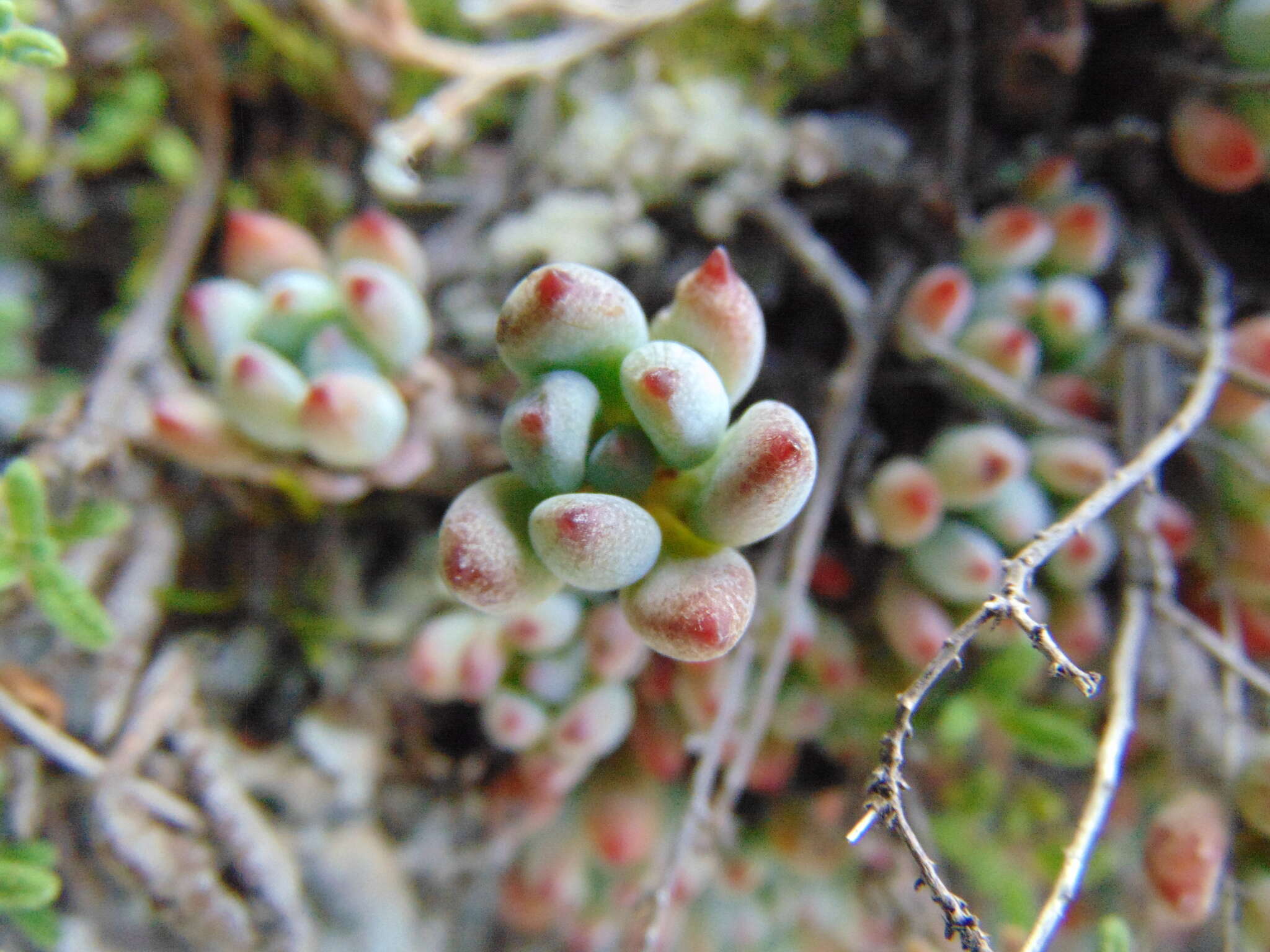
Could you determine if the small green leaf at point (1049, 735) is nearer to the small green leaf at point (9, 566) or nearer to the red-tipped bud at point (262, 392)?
the red-tipped bud at point (262, 392)

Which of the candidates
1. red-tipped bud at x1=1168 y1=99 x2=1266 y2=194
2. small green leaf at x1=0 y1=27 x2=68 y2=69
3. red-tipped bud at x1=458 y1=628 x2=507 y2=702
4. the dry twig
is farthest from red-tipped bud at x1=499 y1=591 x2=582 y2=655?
red-tipped bud at x1=1168 y1=99 x2=1266 y2=194

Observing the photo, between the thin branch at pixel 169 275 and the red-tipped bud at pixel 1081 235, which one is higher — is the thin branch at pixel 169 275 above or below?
below

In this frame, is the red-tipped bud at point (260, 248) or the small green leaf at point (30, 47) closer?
the small green leaf at point (30, 47)

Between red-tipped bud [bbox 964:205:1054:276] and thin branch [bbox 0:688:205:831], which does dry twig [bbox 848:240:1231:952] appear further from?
thin branch [bbox 0:688:205:831]

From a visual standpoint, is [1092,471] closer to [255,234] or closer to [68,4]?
[255,234]

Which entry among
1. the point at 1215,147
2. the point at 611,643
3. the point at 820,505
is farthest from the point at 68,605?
the point at 1215,147

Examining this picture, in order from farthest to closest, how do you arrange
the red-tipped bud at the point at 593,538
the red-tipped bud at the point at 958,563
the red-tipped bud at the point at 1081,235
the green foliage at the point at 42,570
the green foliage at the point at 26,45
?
the red-tipped bud at the point at 1081,235 < the red-tipped bud at the point at 958,563 < the green foliage at the point at 42,570 < the green foliage at the point at 26,45 < the red-tipped bud at the point at 593,538

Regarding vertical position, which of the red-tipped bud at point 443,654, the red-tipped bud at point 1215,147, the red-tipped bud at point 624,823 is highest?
the red-tipped bud at point 1215,147

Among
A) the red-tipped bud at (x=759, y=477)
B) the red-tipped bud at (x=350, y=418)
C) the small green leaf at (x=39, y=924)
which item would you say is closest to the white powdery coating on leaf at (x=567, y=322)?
the red-tipped bud at (x=759, y=477)

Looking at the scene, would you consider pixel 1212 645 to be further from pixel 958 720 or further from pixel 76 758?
pixel 76 758
